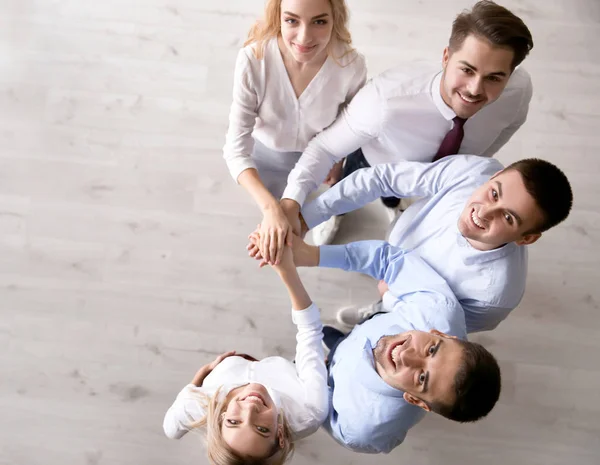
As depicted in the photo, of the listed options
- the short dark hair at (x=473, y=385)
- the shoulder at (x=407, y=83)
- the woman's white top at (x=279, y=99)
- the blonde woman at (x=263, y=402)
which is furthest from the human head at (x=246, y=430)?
the shoulder at (x=407, y=83)

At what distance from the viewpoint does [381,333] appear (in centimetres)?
150

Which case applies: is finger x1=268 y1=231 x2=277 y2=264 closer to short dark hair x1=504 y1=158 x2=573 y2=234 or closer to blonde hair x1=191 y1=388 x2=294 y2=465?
blonde hair x1=191 y1=388 x2=294 y2=465

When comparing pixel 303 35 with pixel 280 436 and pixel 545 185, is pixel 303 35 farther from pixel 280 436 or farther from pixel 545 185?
pixel 280 436

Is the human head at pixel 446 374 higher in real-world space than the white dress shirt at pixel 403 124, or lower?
lower

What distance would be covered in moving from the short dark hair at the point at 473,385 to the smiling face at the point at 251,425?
0.46m

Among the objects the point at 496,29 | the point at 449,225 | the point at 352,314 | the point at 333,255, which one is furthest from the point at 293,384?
the point at 496,29

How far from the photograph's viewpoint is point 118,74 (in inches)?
90.3

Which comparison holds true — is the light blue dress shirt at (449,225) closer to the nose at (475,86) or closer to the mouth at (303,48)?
the nose at (475,86)

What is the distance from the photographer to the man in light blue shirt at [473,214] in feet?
4.31

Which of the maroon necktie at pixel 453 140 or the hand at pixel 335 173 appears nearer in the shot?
the maroon necktie at pixel 453 140

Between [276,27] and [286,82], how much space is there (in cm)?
15

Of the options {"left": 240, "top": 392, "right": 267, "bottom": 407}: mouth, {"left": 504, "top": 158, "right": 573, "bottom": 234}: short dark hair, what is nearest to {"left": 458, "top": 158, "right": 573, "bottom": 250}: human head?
{"left": 504, "top": 158, "right": 573, "bottom": 234}: short dark hair

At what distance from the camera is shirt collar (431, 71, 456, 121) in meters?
1.47

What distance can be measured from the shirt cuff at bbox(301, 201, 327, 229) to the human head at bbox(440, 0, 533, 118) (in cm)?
52
